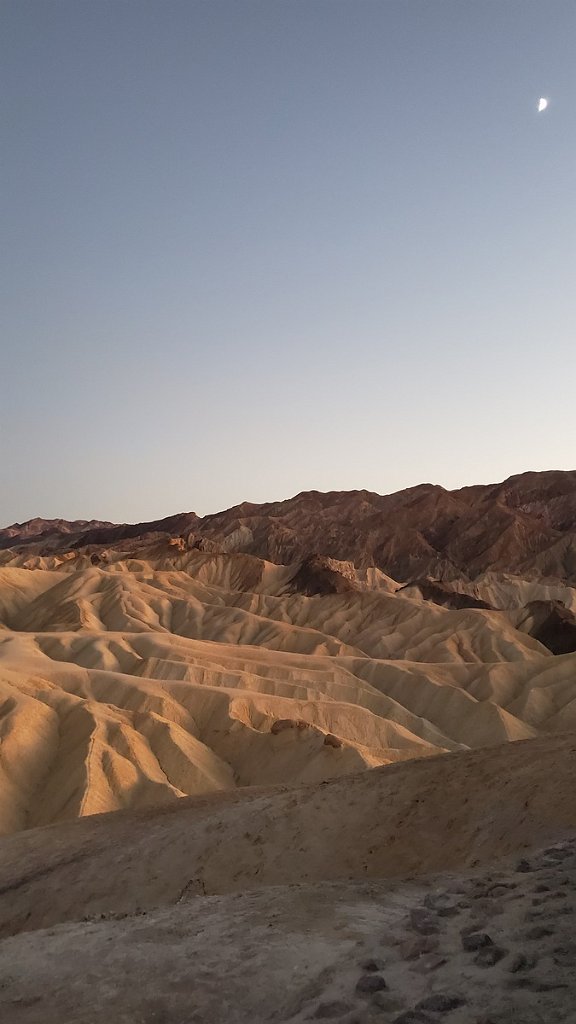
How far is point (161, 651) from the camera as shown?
60.1 metres

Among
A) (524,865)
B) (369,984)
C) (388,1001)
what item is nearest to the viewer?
(388,1001)

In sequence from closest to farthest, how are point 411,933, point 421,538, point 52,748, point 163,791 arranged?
point 411,933 → point 163,791 → point 52,748 → point 421,538

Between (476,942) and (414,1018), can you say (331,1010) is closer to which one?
(414,1018)

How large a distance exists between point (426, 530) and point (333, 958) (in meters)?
132

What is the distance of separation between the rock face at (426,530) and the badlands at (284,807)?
1864 cm

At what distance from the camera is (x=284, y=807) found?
1512cm

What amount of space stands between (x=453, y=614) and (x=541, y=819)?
68.2m

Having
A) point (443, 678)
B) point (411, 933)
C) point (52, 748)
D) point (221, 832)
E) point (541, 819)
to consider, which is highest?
point (411, 933)

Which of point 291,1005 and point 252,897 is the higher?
point 291,1005

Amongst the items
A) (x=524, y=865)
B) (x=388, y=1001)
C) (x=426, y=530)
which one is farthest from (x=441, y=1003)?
A: (x=426, y=530)

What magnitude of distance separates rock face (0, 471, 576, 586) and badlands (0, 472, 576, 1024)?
734 inches

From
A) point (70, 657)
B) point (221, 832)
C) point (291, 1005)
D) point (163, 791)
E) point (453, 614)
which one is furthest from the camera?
point (453, 614)

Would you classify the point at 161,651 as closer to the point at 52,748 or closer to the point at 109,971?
the point at 52,748

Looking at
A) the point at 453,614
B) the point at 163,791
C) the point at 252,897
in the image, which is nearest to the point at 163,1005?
the point at 252,897
